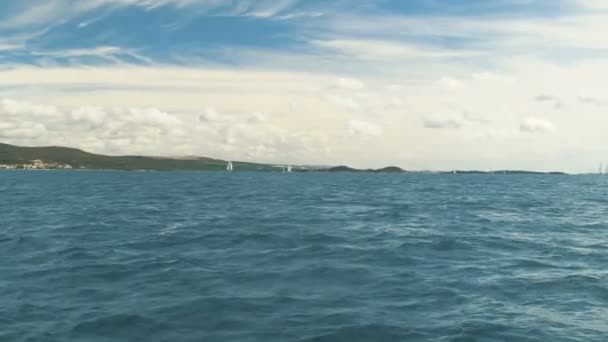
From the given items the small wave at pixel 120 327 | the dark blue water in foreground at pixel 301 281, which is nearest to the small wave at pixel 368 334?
the dark blue water in foreground at pixel 301 281

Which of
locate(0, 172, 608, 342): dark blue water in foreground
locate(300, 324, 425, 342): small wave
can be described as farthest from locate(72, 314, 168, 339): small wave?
locate(300, 324, 425, 342): small wave

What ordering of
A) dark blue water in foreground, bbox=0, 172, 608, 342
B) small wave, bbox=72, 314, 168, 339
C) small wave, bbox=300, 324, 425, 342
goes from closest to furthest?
small wave, bbox=300, 324, 425, 342 < small wave, bbox=72, 314, 168, 339 < dark blue water in foreground, bbox=0, 172, 608, 342

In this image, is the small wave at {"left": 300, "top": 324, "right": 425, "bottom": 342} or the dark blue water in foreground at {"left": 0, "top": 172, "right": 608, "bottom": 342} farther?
the dark blue water in foreground at {"left": 0, "top": 172, "right": 608, "bottom": 342}

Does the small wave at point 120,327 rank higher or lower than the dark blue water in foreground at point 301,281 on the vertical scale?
lower

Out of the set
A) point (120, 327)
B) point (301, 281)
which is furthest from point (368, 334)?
point (120, 327)

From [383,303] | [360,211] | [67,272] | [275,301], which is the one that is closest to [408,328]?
[383,303]

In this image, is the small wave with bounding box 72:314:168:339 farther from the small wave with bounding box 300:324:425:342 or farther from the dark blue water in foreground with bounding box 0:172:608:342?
the small wave with bounding box 300:324:425:342

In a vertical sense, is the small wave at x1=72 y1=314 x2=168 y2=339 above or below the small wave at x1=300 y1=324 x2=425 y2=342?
below

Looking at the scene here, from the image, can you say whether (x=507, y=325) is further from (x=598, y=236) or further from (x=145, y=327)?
(x=598, y=236)

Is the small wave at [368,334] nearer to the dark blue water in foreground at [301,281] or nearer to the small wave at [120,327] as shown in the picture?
the dark blue water in foreground at [301,281]

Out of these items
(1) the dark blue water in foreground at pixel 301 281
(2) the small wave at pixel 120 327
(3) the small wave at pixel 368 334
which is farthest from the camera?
(1) the dark blue water in foreground at pixel 301 281

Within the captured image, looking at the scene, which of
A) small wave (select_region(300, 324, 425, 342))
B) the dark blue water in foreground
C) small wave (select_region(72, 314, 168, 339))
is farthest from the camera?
the dark blue water in foreground

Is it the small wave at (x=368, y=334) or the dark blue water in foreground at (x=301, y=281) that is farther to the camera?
the dark blue water in foreground at (x=301, y=281)

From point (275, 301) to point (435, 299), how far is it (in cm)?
610
